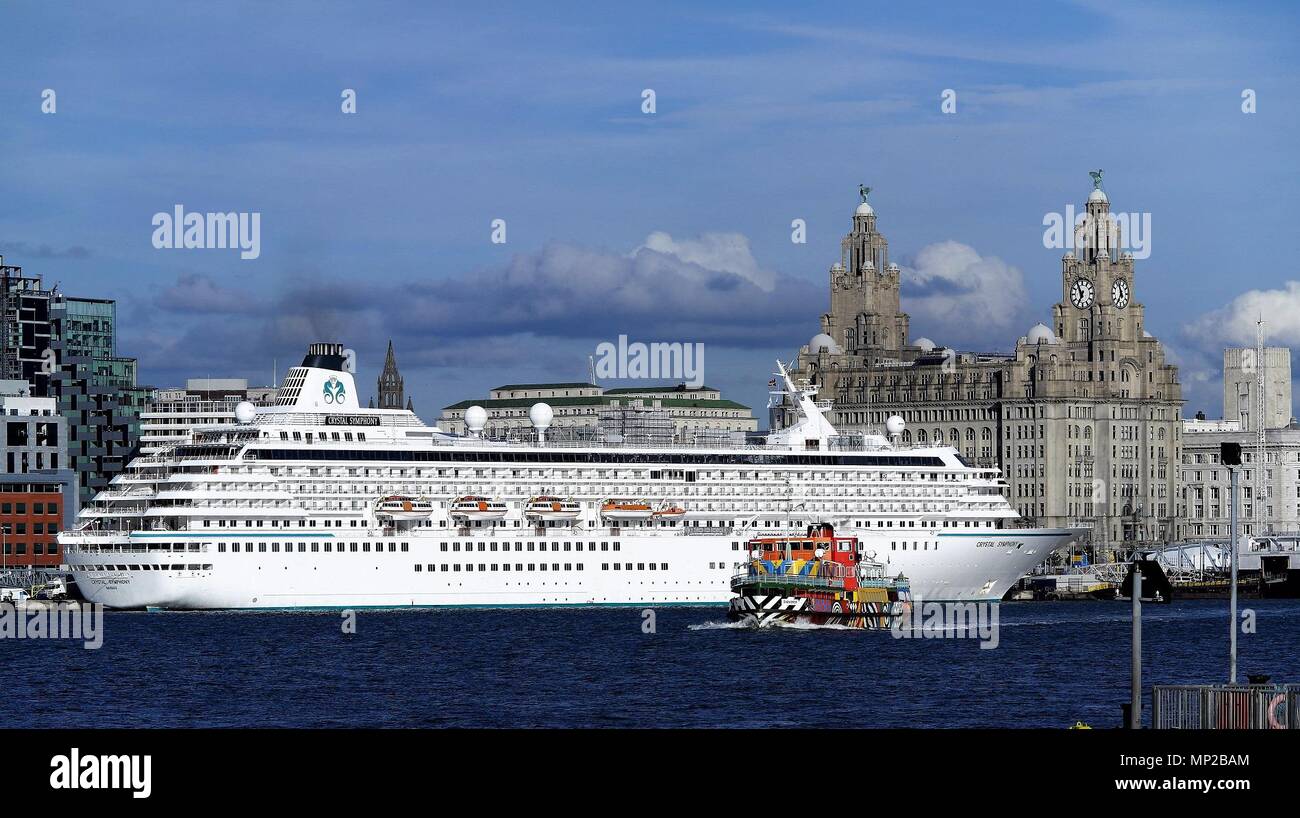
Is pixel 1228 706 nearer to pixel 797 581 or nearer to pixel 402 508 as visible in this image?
pixel 797 581

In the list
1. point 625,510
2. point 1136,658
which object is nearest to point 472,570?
point 625,510

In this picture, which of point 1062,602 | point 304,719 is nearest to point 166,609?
point 304,719

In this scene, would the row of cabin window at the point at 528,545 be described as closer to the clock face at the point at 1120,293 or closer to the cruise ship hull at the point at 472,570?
the cruise ship hull at the point at 472,570

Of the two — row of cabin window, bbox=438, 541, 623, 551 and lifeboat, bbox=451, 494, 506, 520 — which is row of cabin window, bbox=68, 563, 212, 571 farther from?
lifeboat, bbox=451, 494, 506, 520

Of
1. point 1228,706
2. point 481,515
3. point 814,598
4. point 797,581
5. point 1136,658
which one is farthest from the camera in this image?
point 481,515

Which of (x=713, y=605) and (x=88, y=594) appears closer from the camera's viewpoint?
(x=88, y=594)

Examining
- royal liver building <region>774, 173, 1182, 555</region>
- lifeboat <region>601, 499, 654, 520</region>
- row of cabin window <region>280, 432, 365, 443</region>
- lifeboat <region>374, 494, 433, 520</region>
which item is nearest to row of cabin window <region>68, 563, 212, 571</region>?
row of cabin window <region>280, 432, 365, 443</region>
